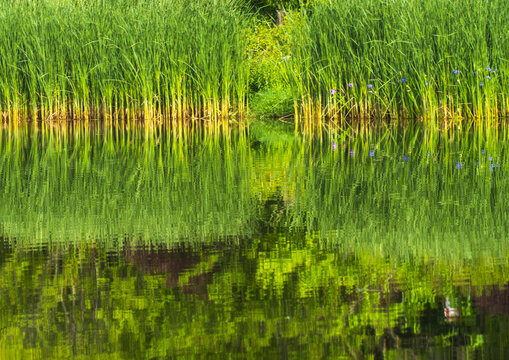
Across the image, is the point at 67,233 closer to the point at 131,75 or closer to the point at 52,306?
the point at 52,306

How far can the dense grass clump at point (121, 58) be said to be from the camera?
45.9 feet

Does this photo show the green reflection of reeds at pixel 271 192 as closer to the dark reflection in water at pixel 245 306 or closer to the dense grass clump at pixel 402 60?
the dark reflection in water at pixel 245 306

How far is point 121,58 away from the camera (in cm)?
1415

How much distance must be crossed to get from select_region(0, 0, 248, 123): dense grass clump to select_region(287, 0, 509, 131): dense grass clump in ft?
4.42

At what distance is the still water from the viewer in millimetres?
2850

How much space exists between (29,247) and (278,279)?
1503mm

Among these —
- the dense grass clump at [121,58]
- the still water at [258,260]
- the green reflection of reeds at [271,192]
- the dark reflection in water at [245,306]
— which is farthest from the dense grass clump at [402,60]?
the dark reflection in water at [245,306]

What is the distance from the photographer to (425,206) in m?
5.36

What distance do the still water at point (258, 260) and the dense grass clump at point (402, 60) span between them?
15.6 feet

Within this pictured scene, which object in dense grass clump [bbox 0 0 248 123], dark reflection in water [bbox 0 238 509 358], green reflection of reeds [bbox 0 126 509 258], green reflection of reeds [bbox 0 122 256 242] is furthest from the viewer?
dense grass clump [bbox 0 0 248 123]

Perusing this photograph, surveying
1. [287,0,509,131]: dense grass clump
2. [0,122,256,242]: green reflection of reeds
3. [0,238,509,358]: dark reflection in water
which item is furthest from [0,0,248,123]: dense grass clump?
[0,238,509,358]: dark reflection in water

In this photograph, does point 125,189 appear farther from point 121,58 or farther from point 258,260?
point 121,58

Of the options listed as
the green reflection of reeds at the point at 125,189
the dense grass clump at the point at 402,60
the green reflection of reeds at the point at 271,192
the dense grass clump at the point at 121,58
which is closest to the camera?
the green reflection of reeds at the point at 271,192

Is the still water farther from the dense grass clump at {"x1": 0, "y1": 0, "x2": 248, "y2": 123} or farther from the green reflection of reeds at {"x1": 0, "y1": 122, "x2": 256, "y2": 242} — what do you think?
the dense grass clump at {"x1": 0, "y1": 0, "x2": 248, "y2": 123}
